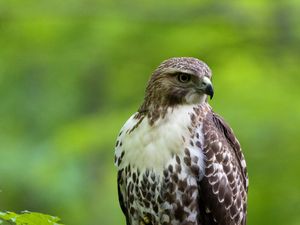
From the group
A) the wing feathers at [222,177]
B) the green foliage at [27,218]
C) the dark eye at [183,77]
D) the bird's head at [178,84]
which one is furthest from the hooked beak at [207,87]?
the green foliage at [27,218]

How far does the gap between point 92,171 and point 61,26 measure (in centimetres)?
286

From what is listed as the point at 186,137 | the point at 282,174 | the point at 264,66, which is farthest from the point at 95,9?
the point at 186,137

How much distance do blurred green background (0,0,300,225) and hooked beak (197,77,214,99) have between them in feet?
14.3

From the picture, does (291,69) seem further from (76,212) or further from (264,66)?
(76,212)

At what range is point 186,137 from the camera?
24.9 ft

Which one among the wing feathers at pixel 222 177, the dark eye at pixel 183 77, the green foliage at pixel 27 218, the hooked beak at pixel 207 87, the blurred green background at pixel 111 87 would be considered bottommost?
the green foliage at pixel 27 218

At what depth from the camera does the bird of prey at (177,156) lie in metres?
7.52

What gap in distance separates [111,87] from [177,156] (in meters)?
7.98

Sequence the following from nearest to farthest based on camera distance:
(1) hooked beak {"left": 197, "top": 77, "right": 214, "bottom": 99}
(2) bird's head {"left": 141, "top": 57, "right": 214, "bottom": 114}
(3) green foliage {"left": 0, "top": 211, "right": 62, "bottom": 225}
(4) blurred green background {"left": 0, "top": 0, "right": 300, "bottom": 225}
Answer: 1. (3) green foliage {"left": 0, "top": 211, "right": 62, "bottom": 225}
2. (1) hooked beak {"left": 197, "top": 77, "right": 214, "bottom": 99}
3. (2) bird's head {"left": 141, "top": 57, "right": 214, "bottom": 114}
4. (4) blurred green background {"left": 0, "top": 0, "right": 300, "bottom": 225}

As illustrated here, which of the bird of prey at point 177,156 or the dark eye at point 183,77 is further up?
the dark eye at point 183,77

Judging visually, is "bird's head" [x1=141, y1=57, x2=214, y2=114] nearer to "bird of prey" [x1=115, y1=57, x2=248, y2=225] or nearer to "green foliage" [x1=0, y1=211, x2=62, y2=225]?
"bird of prey" [x1=115, y1=57, x2=248, y2=225]

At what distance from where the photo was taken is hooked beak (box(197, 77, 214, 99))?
7.47 m

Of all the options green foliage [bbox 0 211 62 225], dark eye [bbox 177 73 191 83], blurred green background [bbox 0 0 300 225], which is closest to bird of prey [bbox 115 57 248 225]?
dark eye [bbox 177 73 191 83]

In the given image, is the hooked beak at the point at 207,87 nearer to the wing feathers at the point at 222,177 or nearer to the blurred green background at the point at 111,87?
the wing feathers at the point at 222,177
